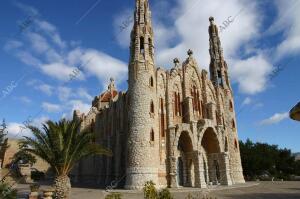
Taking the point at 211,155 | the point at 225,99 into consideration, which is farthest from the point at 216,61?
the point at 211,155

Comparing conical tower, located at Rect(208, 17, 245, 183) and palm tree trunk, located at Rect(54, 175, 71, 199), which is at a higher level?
conical tower, located at Rect(208, 17, 245, 183)

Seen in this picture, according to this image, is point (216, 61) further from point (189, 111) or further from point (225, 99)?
point (189, 111)

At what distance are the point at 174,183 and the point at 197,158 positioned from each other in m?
3.67

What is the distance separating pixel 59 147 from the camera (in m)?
16.7

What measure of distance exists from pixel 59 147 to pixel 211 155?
71.7 feet

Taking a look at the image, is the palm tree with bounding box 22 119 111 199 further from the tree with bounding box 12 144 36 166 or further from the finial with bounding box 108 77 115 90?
the finial with bounding box 108 77 115 90

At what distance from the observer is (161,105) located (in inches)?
1178

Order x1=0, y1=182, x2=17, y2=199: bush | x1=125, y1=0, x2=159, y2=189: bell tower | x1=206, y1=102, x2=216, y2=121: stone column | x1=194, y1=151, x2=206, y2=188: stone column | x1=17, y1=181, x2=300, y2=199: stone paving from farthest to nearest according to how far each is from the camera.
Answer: x1=206, y1=102, x2=216, y2=121: stone column → x1=194, y1=151, x2=206, y2=188: stone column → x1=125, y1=0, x2=159, y2=189: bell tower → x1=17, y1=181, x2=300, y2=199: stone paving → x1=0, y1=182, x2=17, y2=199: bush

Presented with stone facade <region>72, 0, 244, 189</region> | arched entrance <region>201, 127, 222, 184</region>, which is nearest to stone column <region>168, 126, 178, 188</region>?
stone facade <region>72, 0, 244, 189</region>

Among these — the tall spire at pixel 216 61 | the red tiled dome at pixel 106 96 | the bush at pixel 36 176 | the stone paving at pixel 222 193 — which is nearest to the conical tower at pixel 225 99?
the tall spire at pixel 216 61

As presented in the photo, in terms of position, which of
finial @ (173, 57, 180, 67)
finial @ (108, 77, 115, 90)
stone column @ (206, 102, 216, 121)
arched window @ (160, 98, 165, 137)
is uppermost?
finial @ (108, 77, 115, 90)

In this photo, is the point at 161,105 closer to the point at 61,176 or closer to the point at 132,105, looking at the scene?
the point at 132,105

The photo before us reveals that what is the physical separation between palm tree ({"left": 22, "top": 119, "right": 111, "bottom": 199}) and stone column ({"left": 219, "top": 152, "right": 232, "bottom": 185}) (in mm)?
19934

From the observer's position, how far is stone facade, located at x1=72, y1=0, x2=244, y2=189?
2686 cm
